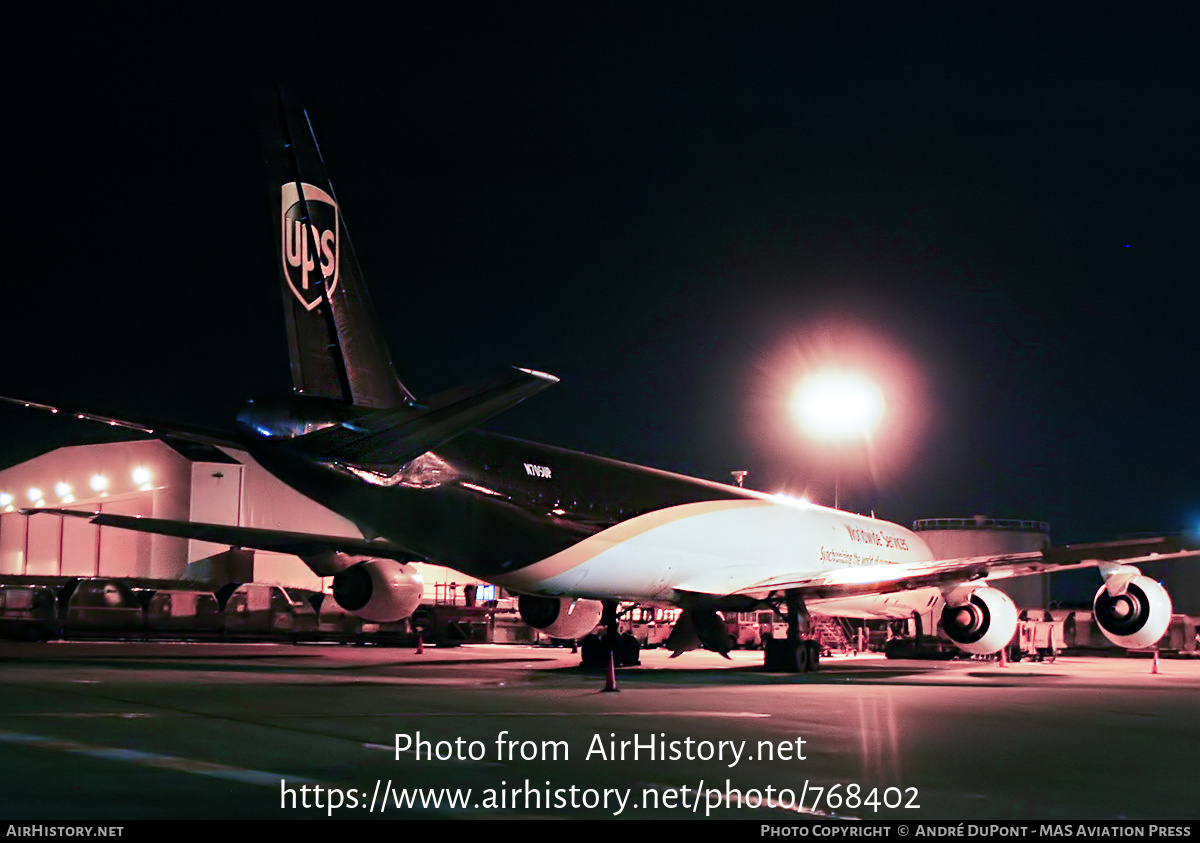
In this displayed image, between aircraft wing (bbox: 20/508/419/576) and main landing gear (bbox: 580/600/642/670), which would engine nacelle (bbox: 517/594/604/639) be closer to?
main landing gear (bbox: 580/600/642/670)

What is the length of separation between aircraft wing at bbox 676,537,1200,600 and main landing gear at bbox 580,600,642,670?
1.77 metres

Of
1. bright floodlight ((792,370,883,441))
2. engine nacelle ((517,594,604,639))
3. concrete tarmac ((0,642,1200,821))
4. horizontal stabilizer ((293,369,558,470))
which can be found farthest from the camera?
bright floodlight ((792,370,883,441))

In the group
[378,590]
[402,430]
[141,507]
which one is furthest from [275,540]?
[141,507]

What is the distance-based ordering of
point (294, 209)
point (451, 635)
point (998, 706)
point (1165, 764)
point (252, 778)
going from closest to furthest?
point (252, 778), point (1165, 764), point (998, 706), point (294, 209), point (451, 635)

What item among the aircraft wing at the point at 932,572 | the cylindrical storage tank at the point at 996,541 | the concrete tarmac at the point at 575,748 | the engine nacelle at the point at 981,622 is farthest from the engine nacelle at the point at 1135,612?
the cylindrical storage tank at the point at 996,541

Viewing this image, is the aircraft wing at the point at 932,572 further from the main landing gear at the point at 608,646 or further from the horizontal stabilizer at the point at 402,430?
the horizontal stabilizer at the point at 402,430

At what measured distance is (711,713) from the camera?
13461 mm

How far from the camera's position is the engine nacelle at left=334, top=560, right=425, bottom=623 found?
71.1ft

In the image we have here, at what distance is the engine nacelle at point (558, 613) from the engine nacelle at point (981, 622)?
668cm

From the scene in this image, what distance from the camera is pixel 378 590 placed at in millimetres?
21656

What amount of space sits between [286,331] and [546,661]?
12433 millimetres

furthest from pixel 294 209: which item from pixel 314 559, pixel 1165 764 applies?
pixel 1165 764

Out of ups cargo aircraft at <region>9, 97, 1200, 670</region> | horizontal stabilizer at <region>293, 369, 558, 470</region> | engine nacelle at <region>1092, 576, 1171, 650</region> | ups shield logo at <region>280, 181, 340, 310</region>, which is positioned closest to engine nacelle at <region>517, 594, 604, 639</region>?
ups cargo aircraft at <region>9, 97, 1200, 670</region>

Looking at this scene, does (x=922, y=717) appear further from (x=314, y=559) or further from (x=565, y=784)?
(x=314, y=559)
